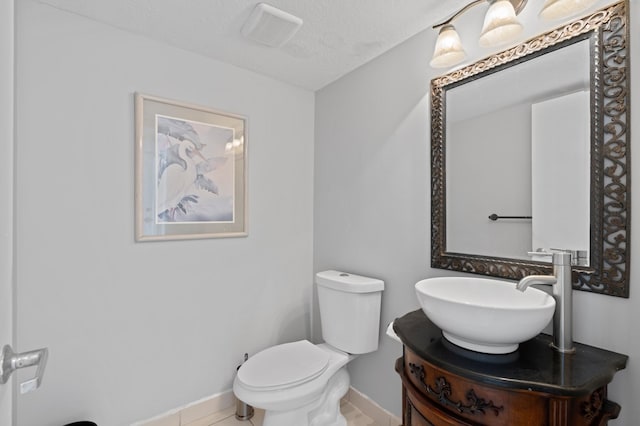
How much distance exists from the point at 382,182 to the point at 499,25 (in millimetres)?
910

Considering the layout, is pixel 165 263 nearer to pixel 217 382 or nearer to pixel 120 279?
pixel 120 279

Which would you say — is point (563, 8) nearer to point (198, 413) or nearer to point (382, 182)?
point (382, 182)

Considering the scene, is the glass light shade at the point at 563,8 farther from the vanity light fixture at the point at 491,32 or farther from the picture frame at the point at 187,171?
the picture frame at the point at 187,171

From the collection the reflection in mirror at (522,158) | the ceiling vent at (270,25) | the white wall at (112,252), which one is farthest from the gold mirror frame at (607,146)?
the white wall at (112,252)

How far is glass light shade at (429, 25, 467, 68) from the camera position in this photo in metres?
1.33

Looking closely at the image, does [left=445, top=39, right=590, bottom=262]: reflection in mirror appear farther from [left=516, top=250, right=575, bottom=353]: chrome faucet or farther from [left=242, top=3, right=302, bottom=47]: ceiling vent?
[left=242, top=3, right=302, bottom=47]: ceiling vent

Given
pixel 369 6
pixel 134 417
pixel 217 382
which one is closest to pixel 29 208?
pixel 134 417

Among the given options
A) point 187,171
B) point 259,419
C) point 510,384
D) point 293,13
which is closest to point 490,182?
point 510,384

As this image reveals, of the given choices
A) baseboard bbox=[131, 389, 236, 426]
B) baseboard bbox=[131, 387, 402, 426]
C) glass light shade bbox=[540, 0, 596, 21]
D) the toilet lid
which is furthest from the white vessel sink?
baseboard bbox=[131, 389, 236, 426]

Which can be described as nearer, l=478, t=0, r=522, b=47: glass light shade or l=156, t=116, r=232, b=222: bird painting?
l=478, t=0, r=522, b=47: glass light shade

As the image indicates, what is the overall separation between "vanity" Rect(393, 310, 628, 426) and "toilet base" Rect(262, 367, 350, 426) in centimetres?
70

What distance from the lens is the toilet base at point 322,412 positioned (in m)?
1.54

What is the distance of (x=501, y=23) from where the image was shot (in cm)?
114

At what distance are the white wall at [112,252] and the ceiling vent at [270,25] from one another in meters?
0.43
